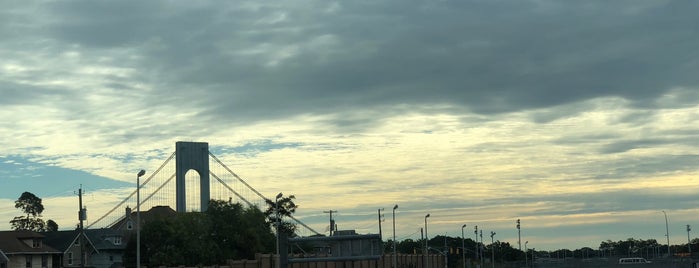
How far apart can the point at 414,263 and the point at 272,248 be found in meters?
18.6

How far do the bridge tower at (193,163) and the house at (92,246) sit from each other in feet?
66.0

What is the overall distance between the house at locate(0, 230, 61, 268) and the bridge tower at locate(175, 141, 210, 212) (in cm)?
5136

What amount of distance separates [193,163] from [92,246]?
2047 inches

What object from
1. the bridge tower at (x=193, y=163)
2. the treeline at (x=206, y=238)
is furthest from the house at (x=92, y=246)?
the bridge tower at (x=193, y=163)

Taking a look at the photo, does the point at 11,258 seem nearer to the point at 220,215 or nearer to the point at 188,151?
the point at 220,215

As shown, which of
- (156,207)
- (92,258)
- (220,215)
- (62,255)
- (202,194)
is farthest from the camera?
(156,207)

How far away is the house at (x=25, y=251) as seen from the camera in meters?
114

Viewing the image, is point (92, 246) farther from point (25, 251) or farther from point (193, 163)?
point (193, 163)

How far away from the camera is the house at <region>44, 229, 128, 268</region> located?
12700 cm

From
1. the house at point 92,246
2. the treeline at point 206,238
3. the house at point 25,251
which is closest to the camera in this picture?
the treeline at point 206,238

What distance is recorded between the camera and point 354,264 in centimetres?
6769

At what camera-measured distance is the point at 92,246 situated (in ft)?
425

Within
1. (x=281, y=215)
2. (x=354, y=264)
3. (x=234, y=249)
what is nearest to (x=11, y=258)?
(x=234, y=249)

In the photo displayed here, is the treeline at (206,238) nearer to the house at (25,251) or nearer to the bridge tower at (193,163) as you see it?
the house at (25,251)
